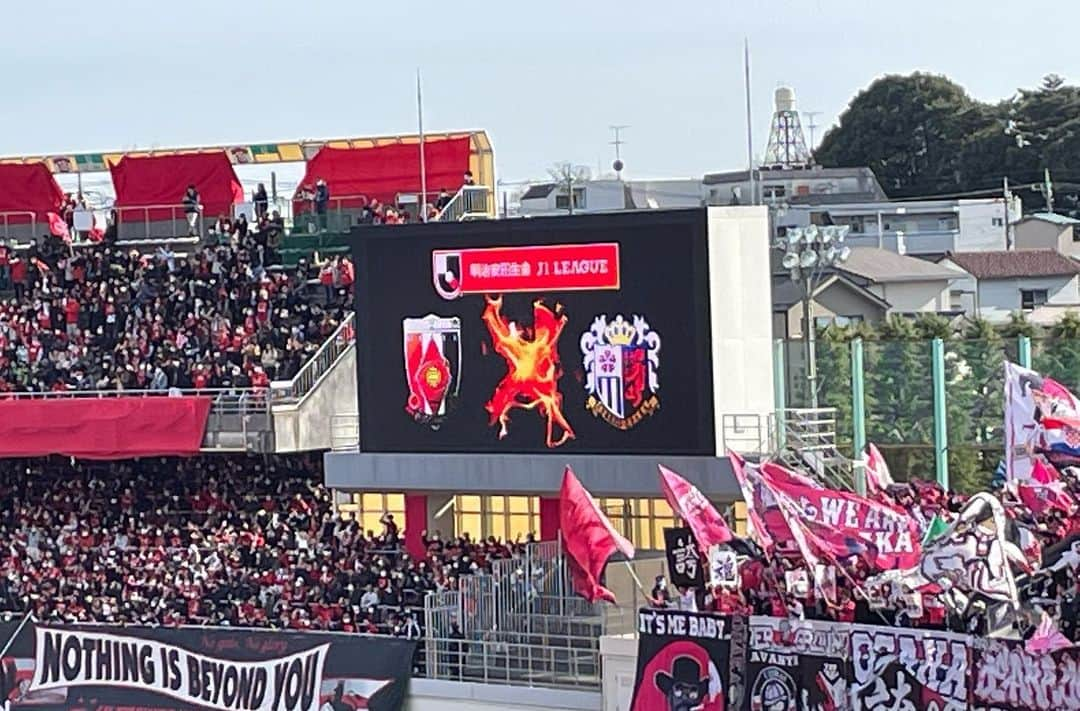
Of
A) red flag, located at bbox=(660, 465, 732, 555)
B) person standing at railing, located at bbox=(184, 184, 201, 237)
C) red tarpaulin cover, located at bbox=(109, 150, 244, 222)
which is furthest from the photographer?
red tarpaulin cover, located at bbox=(109, 150, 244, 222)

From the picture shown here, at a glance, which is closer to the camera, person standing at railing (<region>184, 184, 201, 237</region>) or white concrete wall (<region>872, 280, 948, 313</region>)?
person standing at railing (<region>184, 184, 201, 237</region>)

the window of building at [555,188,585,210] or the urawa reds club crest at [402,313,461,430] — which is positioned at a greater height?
the window of building at [555,188,585,210]

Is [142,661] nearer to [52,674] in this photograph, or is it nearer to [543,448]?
[52,674]

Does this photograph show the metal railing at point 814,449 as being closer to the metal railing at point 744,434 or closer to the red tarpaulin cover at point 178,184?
the metal railing at point 744,434

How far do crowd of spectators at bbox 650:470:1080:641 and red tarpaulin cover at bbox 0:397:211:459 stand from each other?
11204mm

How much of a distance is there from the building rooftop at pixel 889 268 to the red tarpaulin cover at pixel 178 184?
576 inches

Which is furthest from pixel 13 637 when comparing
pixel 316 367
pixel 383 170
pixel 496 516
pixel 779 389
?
pixel 383 170

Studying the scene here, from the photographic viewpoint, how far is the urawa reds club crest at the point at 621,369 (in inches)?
1020

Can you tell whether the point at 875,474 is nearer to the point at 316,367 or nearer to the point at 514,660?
the point at 514,660

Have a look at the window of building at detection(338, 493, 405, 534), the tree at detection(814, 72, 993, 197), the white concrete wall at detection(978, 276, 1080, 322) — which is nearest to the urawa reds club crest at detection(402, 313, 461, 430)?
the window of building at detection(338, 493, 405, 534)

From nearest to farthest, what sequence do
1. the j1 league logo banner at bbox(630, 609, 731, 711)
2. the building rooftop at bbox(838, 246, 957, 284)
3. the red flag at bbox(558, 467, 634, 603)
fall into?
the j1 league logo banner at bbox(630, 609, 731, 711) → the red flag at bbox(558, 467, 634, 603) → the building rooftop at bbox(838, 246, 957, 284)

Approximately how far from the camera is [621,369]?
86.0ft

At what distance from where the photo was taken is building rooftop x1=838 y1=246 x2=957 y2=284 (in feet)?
158

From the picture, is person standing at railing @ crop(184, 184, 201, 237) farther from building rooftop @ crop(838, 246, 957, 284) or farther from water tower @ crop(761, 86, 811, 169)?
water tower @ crop(761, 86, 811, 169)
